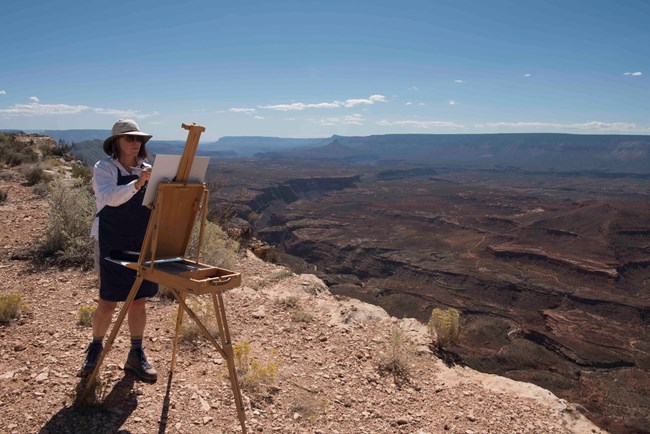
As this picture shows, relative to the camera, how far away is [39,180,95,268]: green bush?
6496 mm

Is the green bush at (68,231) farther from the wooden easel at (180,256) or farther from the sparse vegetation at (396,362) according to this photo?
the sparse vegetation at (396,362)

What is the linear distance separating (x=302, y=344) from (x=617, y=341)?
98.6ft

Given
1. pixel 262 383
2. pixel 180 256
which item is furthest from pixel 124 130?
pixel 262 383

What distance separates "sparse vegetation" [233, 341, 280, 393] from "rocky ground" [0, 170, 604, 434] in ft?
0.17

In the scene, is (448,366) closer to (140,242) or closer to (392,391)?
(392,391)

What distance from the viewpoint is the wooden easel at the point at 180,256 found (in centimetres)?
254

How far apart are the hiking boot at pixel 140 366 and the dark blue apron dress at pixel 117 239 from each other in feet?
2.37

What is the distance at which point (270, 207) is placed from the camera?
8506cm

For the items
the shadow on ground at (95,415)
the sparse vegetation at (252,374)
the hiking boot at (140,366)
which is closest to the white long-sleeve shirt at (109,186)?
the hiking boot at (140,366)

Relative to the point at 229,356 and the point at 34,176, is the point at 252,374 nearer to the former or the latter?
the point at 229,356

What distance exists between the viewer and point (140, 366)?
3582mm

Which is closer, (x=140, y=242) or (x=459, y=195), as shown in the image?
(x=140, y=242)

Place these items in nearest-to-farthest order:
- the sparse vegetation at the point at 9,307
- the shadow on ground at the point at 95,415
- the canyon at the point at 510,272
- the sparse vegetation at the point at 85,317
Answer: the shadow on ground at the point at 95,415 < the sparse vegetation at the point at 9,307 < the sparse vegetation at the point at 85,317 < the canyon at the point at 510,272

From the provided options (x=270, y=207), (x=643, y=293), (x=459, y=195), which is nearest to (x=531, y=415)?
(x=643, y=293)
